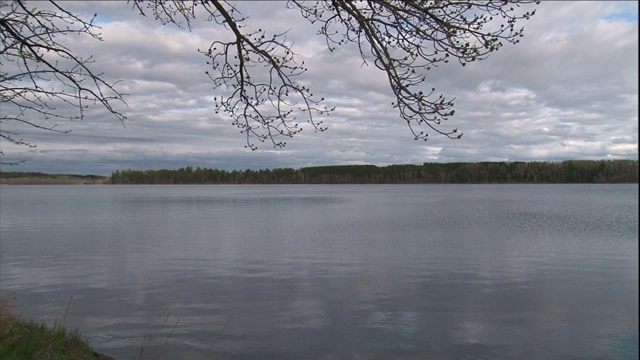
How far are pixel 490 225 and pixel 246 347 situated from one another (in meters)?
22.8

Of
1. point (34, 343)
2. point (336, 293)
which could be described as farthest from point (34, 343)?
point (336, 293)

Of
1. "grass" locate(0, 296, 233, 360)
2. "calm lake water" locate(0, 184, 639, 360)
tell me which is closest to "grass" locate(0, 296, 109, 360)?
"grass" locate(0, 296, 233, 360)

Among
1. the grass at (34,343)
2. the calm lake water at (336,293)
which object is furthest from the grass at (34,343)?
the calm lake water at (336,293)

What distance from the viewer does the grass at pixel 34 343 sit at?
6207mm

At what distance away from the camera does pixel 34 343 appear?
6.66 m

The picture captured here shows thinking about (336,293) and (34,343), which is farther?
(336,293)

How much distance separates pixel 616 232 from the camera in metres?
24.2

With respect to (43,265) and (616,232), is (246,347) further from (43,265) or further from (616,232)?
(616,232)

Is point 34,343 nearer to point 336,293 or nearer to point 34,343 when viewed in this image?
point 34,343

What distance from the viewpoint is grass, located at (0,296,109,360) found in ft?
20.4

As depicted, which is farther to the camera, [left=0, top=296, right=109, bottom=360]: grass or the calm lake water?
the calm lake water

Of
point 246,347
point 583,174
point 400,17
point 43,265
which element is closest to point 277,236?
point 43,265

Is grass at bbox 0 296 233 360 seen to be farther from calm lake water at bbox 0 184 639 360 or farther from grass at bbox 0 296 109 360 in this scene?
calm lake water at bbox 0 184 639 360

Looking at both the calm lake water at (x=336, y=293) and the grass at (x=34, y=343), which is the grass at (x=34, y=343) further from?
the calm lake water at (x=336, y=293)
